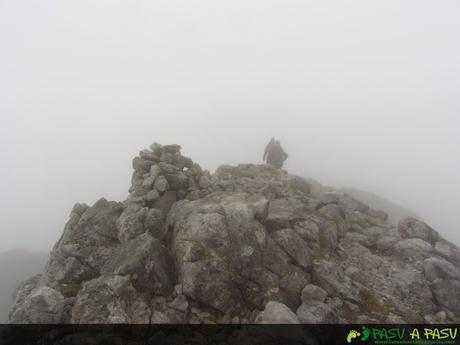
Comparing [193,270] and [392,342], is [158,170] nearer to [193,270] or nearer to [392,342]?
[193,270]

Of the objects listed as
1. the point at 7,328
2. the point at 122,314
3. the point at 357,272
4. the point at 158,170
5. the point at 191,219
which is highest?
the point at 158,170

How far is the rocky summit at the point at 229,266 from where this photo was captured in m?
19.7

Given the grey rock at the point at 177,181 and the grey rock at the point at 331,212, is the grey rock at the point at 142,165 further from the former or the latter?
the grey rock at the point at 331,212

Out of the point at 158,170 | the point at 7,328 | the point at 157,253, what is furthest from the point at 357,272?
the point at 7,328

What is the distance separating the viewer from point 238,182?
35406 mm

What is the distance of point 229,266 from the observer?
21812 millimetres

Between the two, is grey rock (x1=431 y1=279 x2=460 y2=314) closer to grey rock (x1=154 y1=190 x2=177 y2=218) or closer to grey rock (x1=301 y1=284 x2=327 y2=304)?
grey rock (x1=301 y1=284 x2=327 y2=304)

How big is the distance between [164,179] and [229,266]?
11402mm

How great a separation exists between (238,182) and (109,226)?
14760mm

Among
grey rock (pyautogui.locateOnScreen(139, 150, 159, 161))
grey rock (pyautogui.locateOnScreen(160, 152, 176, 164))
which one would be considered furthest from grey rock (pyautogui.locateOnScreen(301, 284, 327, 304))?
grey rock (pyautogui.locateOnScreen(139, 150, 159, 161))

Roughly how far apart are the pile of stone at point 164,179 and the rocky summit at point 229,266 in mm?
129

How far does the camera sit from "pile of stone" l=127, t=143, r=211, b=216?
28219 mm

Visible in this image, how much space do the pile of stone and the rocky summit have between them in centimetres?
13

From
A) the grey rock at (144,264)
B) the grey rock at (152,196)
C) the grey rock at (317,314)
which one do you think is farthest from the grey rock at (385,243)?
the grey rock at (152,196)
